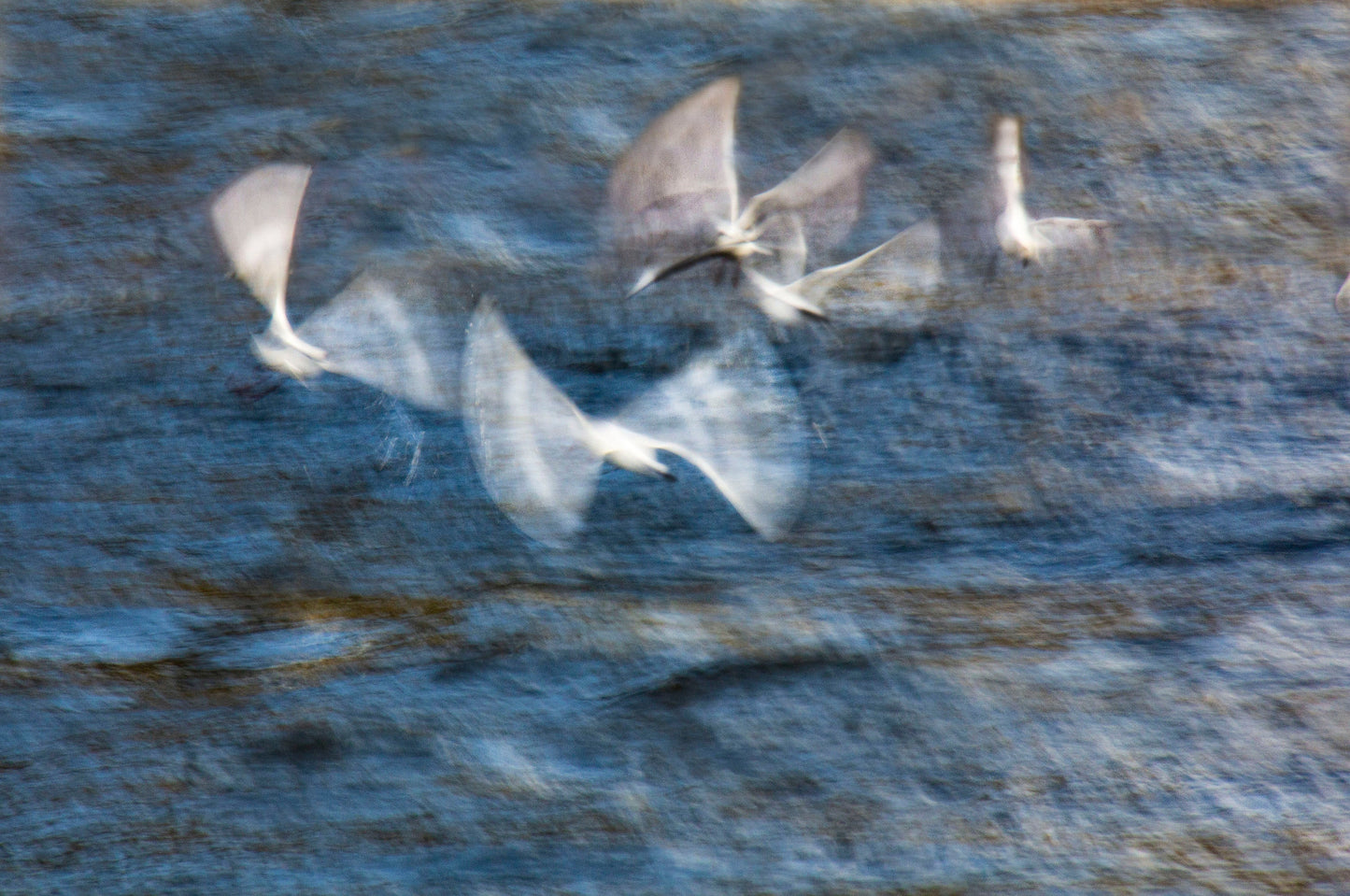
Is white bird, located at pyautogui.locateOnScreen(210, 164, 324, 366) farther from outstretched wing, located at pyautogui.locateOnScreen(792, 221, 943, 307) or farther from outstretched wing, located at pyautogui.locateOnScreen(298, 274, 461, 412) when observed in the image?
outstretched wing, located at pyautogui.locateOnScreen(792, 221, 943, 307)

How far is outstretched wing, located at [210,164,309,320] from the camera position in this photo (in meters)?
0.70

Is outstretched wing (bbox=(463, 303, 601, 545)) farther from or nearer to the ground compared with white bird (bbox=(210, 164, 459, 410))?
nearer to the ground

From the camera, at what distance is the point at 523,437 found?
2.35 ft

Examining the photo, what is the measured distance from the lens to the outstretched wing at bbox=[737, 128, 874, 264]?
0.70m

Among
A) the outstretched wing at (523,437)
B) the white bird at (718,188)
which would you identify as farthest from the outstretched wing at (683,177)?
the outstretched wing at (523,437)

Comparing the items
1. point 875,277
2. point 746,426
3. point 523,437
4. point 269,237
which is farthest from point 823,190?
point 269,237

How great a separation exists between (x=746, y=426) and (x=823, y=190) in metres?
0.19

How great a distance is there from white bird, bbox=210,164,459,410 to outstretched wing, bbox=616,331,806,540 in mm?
181

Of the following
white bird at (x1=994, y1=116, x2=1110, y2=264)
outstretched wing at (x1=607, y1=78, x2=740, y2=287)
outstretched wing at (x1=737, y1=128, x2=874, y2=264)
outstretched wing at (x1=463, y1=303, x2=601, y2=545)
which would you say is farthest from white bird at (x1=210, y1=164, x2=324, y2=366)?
white bird at (x1=994, y1=116, x2=1110, y2=264)

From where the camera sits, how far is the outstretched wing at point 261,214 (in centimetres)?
70

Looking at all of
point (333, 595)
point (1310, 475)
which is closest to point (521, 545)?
point (333, 595)

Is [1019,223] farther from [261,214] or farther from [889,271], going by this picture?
[261,214]

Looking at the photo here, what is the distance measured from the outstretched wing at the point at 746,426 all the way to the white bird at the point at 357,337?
18 cm

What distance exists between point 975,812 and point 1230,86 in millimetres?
589
